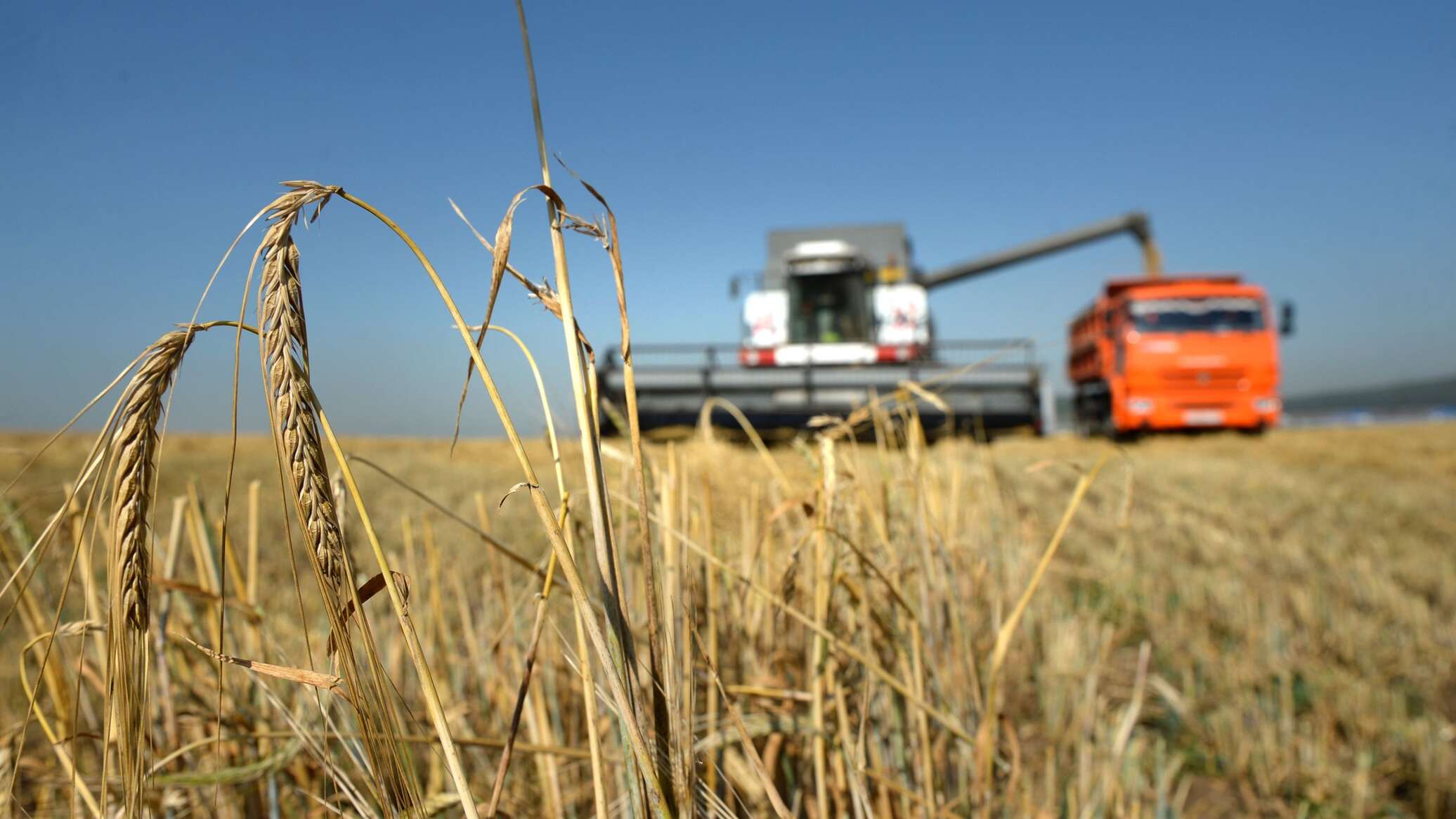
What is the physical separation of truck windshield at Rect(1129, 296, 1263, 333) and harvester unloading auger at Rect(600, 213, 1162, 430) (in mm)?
2113

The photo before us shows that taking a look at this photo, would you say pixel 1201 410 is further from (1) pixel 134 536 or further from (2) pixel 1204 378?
(1) pixel 134 536

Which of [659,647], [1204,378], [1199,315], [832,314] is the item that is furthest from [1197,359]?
[659,647]

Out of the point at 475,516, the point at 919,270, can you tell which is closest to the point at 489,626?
the point at 475,516

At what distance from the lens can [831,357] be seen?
11266mm

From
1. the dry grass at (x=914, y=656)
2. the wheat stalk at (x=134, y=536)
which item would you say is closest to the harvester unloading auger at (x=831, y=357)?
the dry grass at (x=914, y=656)

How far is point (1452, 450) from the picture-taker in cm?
904

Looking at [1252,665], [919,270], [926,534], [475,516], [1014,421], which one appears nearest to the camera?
[926,534]

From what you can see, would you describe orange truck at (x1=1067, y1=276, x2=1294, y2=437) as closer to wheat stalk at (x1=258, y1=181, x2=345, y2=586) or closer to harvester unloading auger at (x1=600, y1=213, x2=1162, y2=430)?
harvester unloading auger at (x1=600, y1=213, x2=1162, y2=430)

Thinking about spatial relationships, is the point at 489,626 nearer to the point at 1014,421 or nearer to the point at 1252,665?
the point at 1252,665

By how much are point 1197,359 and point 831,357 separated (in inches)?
201

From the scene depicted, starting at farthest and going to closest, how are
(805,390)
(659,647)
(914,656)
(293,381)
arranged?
(805,390)
(914,656)
(659,647)
(293,381)

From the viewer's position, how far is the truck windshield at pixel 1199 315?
11.6 m

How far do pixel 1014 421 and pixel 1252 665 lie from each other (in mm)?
7778

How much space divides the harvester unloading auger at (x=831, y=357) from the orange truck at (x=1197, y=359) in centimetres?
196
